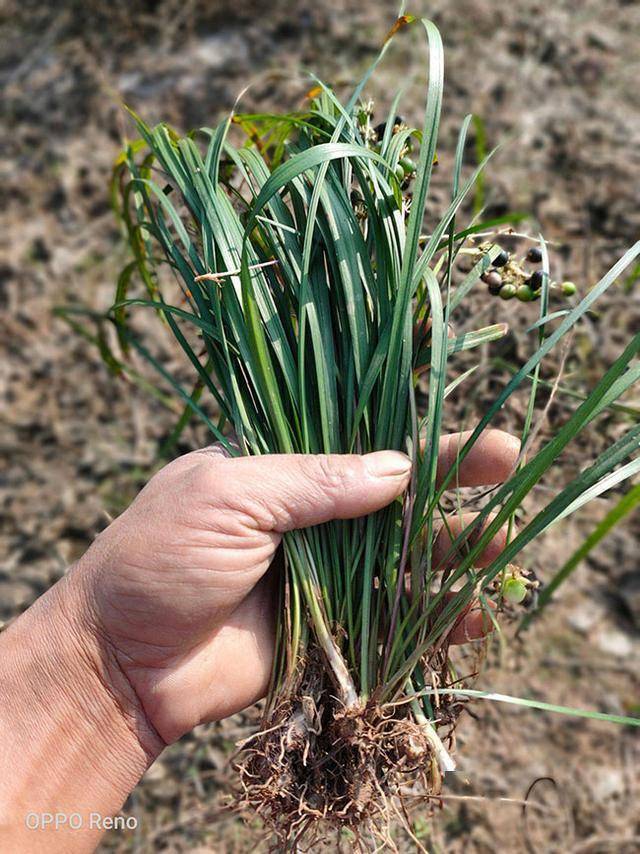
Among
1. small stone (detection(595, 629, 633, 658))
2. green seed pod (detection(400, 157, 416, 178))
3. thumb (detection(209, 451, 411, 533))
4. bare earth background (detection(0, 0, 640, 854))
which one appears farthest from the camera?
small stone (detection(595, 629, 633, 658))

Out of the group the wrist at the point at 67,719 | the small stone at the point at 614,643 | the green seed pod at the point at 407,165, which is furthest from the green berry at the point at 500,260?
the small stone at the point at 614,643

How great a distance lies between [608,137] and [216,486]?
1.97 m

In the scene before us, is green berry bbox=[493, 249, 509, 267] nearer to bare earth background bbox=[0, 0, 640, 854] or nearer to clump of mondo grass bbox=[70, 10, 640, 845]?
clump of mondo grass bbox=[70, 10, 640, 845]

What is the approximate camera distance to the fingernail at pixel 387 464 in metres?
1.09

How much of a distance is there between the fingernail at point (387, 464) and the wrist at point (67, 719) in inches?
21.3

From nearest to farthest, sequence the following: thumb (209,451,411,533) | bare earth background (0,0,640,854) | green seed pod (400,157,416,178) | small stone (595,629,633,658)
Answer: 1. thumb (209,451,411,533)
2. green seed pod (400,157,416,178)
3. bare earth background (0,0,640,854)
4. small stone (595,629,633,658)

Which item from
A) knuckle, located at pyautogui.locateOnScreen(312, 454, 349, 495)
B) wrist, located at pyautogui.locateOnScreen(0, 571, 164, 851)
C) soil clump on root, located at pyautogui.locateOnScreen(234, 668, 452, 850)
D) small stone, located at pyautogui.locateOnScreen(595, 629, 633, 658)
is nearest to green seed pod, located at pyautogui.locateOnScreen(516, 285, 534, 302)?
knuckle, located at pyautogui.locateOnScreen(312, 454, 349, 495)

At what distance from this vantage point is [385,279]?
112 centimetres

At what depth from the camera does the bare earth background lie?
175 centimetres

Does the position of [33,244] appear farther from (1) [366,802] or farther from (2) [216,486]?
(1) [366,802]

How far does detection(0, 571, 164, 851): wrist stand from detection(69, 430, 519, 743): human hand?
0.03 meters

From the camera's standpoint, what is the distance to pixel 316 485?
1.09 metres

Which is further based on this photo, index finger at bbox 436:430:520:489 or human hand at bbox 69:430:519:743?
index finger at bbox 436:430:520:489

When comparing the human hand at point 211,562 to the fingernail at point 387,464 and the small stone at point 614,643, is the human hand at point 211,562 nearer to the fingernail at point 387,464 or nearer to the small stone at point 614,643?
the fingernail at point 387,464
